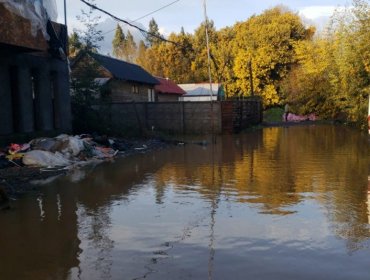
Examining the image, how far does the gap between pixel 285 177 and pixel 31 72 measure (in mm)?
10802

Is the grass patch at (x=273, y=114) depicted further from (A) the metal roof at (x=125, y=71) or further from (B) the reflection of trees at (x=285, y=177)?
(B) the reflection of trees at (x=285, y=177)

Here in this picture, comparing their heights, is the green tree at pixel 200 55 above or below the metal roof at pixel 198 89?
above

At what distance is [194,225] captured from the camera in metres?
7.19

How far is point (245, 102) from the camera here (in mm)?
31609

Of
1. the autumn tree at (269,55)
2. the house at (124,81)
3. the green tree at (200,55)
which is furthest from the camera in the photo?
the green tree at (200,55)

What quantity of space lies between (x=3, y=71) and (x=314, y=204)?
1158 centimetres

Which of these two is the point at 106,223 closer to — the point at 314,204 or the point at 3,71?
the point at 314,204

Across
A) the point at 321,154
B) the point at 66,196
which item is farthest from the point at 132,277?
the point at 321,154

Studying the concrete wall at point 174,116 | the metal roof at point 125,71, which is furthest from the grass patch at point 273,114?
the concrete wall at point 174,116

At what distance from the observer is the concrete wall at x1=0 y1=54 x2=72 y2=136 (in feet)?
52.0

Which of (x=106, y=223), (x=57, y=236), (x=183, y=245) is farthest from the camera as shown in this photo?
(x=106, y=223)

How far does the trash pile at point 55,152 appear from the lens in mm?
12969

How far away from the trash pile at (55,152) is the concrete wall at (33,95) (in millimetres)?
1734

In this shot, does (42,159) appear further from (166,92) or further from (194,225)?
(166,92)
